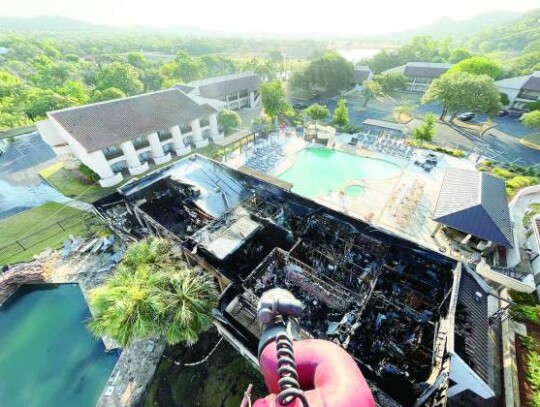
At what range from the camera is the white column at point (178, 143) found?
4052cm

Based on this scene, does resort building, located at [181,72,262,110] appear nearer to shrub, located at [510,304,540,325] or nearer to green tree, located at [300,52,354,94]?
green tree, located at [300,52,354,94]

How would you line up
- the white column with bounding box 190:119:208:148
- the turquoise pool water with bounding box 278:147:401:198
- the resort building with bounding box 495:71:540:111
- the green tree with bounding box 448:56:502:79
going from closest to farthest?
the turquoise pool water with bounding box 278:147:401:198 < the white column with bounding box 190:119:208:148 < the resort building with bounding box 495:71:540:111 < the green tree with bounding box 448:56:502:79

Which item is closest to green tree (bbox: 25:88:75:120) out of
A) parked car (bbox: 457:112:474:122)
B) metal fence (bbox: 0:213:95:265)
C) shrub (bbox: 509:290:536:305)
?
metal fence (bbox: 0:213:95:265)

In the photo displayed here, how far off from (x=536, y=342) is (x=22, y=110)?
293 ft

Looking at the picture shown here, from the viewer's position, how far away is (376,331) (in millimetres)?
13672

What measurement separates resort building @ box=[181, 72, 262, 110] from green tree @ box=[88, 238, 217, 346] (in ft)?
159

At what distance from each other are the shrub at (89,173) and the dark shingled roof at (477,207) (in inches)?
1771

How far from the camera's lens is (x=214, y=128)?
1832 inches

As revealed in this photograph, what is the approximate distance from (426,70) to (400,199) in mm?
65535

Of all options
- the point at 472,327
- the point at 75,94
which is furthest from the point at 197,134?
the point at 472,327

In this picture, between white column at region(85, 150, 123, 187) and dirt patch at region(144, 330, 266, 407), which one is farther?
white column at region(85, 150, 123, 187)

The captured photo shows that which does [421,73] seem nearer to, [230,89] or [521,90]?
[521,90]

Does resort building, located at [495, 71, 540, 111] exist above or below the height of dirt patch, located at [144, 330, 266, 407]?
above

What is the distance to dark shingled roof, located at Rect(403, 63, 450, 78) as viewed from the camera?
72.1m
